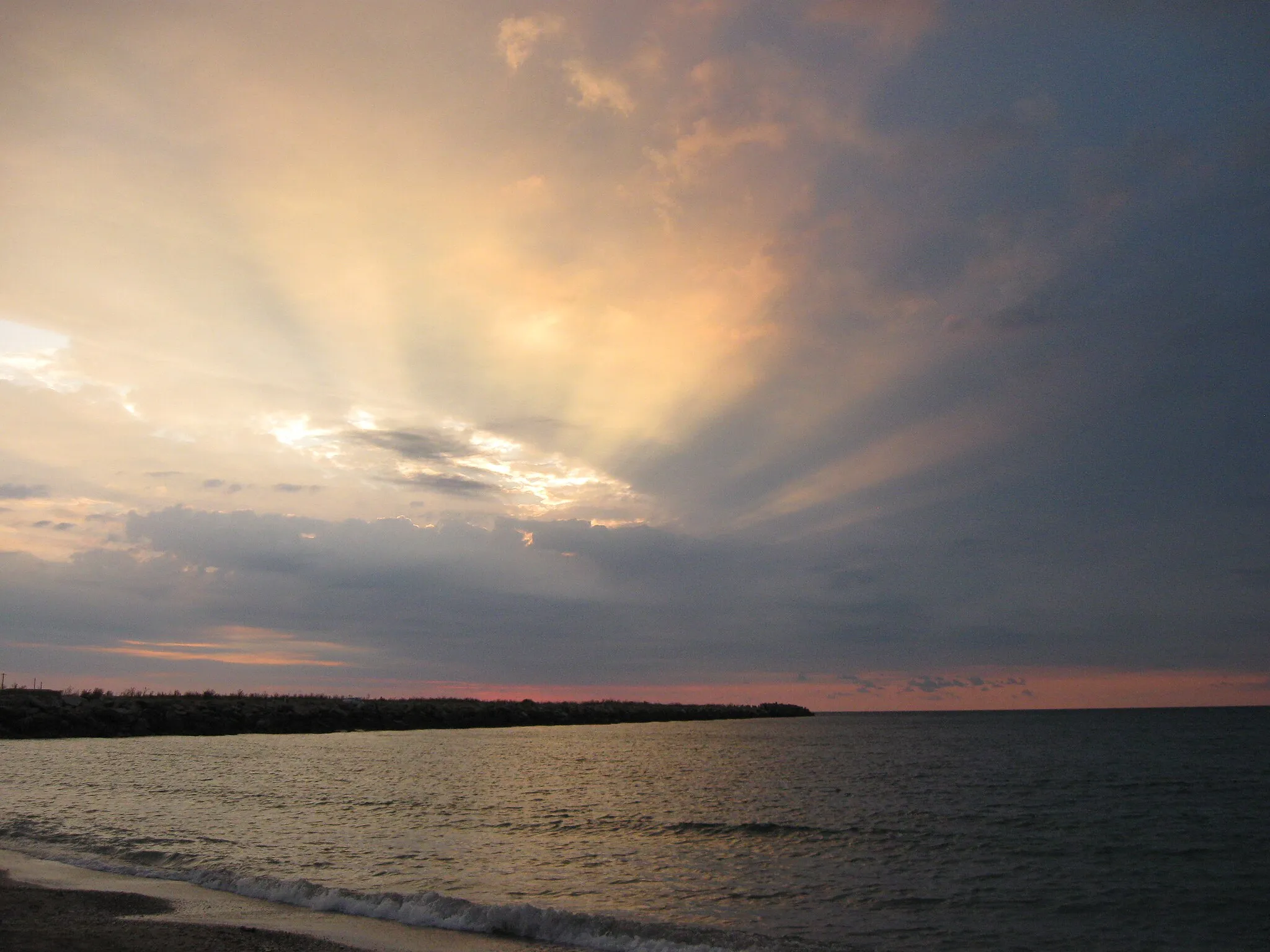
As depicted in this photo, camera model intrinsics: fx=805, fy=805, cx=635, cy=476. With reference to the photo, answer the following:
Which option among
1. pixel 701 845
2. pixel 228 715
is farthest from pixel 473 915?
pixel 228 715

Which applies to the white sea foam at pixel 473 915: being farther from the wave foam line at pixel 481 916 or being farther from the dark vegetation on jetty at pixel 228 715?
the dark vegetation on jetty at pixel 228 715

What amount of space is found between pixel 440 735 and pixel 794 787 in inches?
2534

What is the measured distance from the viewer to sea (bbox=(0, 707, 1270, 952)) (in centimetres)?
1708

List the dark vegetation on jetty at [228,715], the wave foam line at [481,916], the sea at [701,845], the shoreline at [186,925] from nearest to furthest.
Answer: the shoreline at [186,925] < the wave foam line at [481,916] < the sea at [701,845] < the dark vegetation on jetty at [228,715]

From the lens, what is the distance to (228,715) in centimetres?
8944

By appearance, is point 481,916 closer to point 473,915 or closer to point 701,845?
point 473,915

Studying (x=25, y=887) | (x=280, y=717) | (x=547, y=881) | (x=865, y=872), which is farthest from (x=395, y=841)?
(x=280, y=717)

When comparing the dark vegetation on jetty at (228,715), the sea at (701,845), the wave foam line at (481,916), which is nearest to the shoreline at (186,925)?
the wave foam line at (481,916)

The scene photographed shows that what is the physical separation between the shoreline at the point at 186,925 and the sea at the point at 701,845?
769mm

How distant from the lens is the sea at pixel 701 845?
17078mm

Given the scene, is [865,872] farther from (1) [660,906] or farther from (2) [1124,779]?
(2) [1124,779]

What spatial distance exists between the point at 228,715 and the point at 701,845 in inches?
3162

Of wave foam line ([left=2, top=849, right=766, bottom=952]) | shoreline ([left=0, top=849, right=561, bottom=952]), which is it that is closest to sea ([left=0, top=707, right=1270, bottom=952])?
wave foam line ([left=2, top=849, right=766, bottom=952])

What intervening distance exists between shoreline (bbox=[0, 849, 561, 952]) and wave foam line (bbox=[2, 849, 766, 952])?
270 mm
